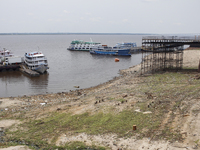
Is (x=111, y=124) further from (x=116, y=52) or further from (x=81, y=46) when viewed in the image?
(x=81, y=46)

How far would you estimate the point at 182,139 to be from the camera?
1277 cm

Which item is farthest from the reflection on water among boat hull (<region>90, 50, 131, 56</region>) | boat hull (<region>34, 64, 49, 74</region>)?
boat hull (<region>90, 50, 131, 56</region>)

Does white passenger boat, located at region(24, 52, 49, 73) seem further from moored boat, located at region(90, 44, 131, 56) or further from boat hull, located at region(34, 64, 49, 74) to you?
moored boat, located at region(90, 44, 131, 56)

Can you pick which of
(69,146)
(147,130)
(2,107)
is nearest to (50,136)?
(69,146)

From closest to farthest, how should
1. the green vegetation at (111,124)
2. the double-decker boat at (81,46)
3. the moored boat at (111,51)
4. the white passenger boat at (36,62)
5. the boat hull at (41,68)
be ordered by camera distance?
the green vegetation at (111,124)
the boat hull at (41,68)
the white passenger boat at (36,62)
the moored boat at (111,51)
the double-decker boat at (81,46)

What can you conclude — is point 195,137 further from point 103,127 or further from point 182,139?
point 103,127

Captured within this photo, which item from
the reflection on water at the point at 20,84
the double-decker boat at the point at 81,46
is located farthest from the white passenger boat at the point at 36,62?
the double-decker boat at the point at 81,46

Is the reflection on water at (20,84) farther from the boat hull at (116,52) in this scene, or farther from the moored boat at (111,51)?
the moored boat at (111,51)

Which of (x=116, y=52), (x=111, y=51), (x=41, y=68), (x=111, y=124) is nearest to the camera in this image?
(x=111, y=124)

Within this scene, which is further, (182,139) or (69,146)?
(69,146)

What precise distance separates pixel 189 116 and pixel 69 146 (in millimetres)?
9270

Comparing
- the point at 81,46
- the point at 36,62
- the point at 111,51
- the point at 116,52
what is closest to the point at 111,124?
the point at 36,62

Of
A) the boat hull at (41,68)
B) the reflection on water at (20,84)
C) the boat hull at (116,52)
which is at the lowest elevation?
the reflection on water at (20,84)

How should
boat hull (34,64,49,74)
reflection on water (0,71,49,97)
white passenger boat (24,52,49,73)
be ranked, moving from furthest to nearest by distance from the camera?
white passenger boat (24,52,49,73)
boat hull (34,64,49,74)
reflection on water (0,71,49,97)
